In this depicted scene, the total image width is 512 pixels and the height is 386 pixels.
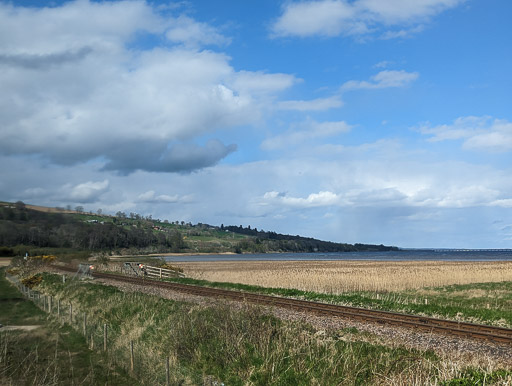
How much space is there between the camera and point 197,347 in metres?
13.5

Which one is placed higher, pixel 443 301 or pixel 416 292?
pixel 443 301

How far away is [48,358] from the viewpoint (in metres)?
17.2

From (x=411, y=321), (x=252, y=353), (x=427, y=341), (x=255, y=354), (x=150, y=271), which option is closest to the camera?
(x=255, y=354)

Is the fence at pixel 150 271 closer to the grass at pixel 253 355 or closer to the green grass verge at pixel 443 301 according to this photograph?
the green grass verge at pixel 443 301

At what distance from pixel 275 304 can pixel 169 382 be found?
11.5 meters

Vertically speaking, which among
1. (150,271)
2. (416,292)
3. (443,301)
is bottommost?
(150,271)

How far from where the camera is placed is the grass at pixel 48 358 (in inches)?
562

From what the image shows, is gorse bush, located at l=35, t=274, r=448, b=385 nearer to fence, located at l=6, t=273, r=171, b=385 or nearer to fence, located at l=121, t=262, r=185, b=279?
fence, located at l=6, t=273, r=171, b=385

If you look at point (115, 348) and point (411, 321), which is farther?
point (411, 321)

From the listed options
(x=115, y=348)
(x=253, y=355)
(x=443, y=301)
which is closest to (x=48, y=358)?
(x=115, y=348)

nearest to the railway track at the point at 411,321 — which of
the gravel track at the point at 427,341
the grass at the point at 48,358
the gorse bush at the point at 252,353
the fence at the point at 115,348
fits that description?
the gravel track at the point at 427,341

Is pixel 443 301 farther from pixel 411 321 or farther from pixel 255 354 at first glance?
pixel 255 354

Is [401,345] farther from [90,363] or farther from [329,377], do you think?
[90,363]

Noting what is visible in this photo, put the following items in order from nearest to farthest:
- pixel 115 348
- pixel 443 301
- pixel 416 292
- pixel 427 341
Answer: pixel 427 341 < pixel 115 348 < pixel 443 301 < pixel 416 292
